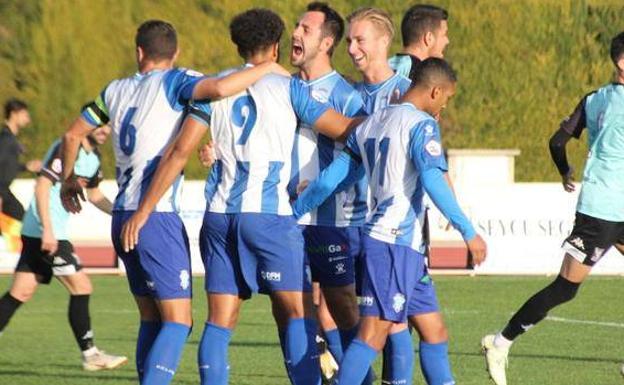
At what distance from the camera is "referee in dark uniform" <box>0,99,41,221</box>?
601 inches

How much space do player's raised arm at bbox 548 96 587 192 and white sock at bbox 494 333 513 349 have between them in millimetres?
1419

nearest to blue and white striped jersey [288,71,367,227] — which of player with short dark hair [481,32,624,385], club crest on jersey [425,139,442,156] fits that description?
club crest on jersey [425,139,442,156]

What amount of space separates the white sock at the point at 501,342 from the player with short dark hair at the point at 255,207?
252 centimetres

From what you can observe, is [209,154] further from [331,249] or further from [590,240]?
[590,240]

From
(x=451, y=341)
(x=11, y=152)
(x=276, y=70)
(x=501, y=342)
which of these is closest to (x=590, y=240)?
(x=501, y=342)

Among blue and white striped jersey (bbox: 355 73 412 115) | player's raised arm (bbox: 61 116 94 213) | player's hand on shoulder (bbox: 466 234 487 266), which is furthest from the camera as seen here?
blue and white striped jersey (bbox: 355 73 412 115)

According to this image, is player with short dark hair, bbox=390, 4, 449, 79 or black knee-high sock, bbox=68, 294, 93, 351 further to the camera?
black knee-high sock, bbox=68, 294, 93, 351

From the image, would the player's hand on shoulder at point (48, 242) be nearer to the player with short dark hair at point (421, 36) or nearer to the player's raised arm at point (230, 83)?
the player with short dark hair at point (421, 36)

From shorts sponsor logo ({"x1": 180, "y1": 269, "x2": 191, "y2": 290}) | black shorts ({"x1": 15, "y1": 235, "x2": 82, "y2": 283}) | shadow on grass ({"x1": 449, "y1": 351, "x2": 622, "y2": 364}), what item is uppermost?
shorts sponsor logo ({"x1": 180, "y1": 269, "x2": 191, "y2": 290})

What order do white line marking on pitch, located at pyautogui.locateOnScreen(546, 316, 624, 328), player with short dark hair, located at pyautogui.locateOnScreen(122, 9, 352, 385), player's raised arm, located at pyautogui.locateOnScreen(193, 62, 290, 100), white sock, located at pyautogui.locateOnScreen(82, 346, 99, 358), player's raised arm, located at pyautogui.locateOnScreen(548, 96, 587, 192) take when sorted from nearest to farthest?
1. player's raised arm, located at pyautogui.locateOnScreen(193, 62, 290, 100)
2. player with short dark hair, located at pyautogui.locateOnScreen(122, 9, 352, 385)
3. player's raised arm, located at pyautogui.locateOnScreen(548, 96, 587, 192)
4. white sock, located at pyautogui.locateOnScreen(82, 346, 99, 358)
5. white line marking on pitch, located at pyautogui.locateOnScreen(546, 316, 624, 328)

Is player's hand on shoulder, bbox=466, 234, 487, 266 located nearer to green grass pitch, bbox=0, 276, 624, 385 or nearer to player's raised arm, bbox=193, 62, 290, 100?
player's raised arm, bbox=193, 62, 290, 100

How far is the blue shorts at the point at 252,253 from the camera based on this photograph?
8.62m

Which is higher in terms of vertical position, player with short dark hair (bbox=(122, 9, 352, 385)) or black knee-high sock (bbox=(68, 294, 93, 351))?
player with short dark hair (bbox=(122, 9, 352, 385))

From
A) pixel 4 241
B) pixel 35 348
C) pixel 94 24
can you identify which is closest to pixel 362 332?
pixel 35 348
